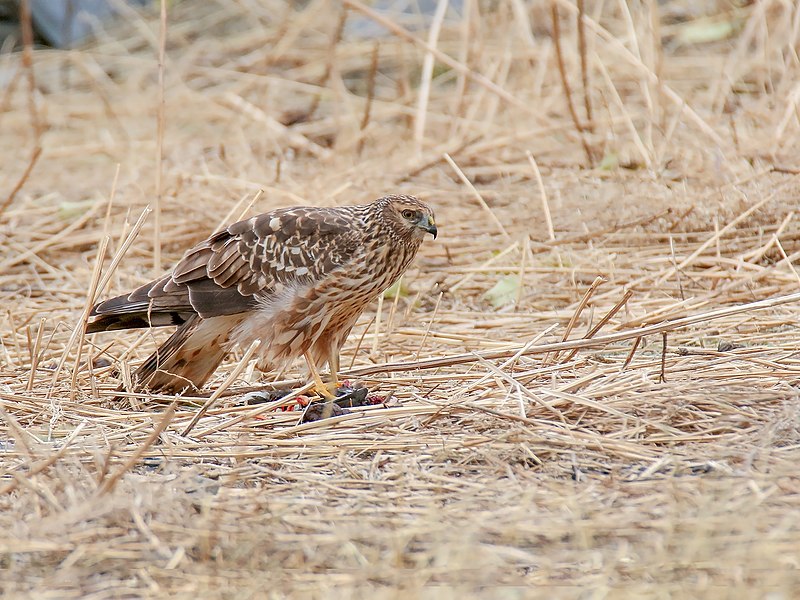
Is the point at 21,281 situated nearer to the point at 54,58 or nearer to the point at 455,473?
the point at 455,473

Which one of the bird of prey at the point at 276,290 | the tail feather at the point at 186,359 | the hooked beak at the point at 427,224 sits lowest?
the tail feather at the point at 186,359

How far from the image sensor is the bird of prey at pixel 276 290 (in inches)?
170

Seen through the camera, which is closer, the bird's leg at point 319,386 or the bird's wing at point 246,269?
the bird's leg at point 319,386

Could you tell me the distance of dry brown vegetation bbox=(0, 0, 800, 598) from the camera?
2.70m

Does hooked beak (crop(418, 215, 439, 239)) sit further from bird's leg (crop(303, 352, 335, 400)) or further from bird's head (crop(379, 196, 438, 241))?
bird's leg (crop(303, 352, 335, 400))

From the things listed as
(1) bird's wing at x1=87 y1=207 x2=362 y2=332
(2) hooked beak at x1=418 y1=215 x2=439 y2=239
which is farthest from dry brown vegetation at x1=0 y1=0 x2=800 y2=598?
(2) hooked beak at x1=418 y1=215 x2=439 y2=239

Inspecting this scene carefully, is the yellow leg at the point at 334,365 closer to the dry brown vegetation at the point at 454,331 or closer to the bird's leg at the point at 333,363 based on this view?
the bird's leg at the point at 333,363

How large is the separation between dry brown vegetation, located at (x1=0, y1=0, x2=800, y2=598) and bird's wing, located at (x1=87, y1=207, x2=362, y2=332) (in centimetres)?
25

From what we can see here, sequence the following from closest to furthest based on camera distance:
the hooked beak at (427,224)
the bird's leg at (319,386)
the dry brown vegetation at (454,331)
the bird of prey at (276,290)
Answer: the dry brown vegetation at (454,331), the bird's leg at (319,386), the bird of prey at (276,290), the hooked beak at (427,224)

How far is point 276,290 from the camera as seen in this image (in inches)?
173

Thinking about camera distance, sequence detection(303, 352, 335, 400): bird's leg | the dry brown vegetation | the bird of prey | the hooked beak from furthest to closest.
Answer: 1. the hooked beak
2. the bird of prey
3. detection(303, 352, 335, 400): bird's leg
4. the dry brown vegetation

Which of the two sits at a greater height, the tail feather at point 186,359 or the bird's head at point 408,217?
the bird's head at point 408,217

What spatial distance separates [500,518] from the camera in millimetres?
2867

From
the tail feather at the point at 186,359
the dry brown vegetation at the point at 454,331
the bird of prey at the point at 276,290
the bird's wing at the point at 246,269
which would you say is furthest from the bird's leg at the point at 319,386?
the tail feather at the point at 186,359
